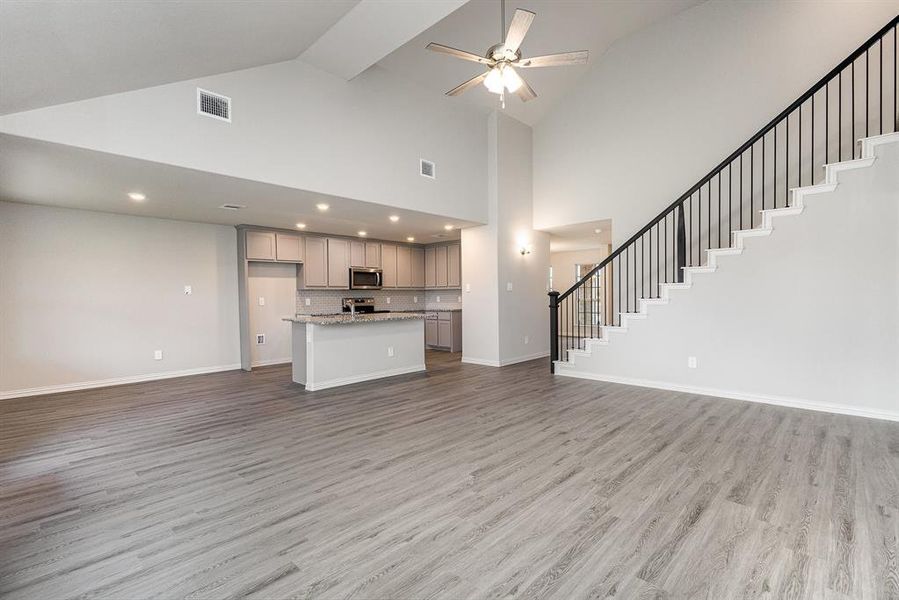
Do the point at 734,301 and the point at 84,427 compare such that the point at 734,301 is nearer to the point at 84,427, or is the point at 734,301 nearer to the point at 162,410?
the point at 162,410

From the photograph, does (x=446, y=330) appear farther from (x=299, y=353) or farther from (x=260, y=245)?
(x=260, y=245)

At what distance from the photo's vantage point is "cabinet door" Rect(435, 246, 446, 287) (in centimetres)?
959

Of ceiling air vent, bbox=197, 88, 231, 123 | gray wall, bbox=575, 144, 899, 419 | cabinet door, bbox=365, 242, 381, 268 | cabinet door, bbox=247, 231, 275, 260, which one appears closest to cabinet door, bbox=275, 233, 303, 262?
cabinet door, bbox=247, 231, 275, 260

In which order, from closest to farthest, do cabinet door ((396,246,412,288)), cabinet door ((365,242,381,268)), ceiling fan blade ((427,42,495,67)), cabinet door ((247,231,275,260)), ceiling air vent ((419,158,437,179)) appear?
ceiling fan blade ((427,42,495,67))
ceiling air vent ((419,158,437,179))
cabinet door ((247,231,275,260))
cabinet door ((365,242,381,268))
cabinet door ((396,246,412,288))

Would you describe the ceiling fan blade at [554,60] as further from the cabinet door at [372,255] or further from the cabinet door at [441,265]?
the cabinet door at [441,265]

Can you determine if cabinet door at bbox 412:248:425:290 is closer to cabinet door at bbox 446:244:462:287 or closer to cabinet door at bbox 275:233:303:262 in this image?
cabinet door at bbox 446:244:462:287

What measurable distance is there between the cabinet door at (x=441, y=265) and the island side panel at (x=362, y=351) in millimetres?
3007

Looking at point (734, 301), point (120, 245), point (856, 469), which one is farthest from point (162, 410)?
point (734, 301)

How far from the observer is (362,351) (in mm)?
5957

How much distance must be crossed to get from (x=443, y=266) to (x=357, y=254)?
81.1 inches

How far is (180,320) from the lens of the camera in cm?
656

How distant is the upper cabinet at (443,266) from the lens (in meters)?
9.33

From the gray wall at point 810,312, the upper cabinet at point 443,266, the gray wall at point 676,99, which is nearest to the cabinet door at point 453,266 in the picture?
the upper cabinet at point 443,266

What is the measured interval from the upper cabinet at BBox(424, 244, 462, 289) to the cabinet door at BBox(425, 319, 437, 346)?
2.94ft
